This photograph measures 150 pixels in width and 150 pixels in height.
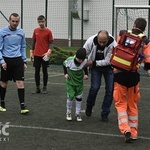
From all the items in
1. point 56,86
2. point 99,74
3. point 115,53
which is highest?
point 115,53

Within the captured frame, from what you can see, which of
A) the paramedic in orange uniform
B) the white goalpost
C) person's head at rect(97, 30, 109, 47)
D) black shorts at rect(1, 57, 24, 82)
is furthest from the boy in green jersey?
the white goalpost

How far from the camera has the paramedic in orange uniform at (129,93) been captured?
667 centimetres

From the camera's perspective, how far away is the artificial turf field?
256 inches

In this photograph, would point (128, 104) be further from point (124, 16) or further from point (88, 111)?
point (124, 16)

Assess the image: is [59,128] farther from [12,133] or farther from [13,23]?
[13,23]

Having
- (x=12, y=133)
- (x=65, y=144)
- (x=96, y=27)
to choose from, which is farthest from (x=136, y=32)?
(x=96, y=27)

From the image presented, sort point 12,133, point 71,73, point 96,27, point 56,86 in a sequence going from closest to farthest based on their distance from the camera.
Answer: point 12,133, point 71,73, point 56,86, point 96,27

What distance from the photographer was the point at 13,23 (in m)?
8.35

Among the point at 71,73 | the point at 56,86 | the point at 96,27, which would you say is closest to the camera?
the point at 71,73

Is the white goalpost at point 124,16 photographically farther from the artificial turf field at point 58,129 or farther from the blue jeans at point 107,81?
the blue jeans at point 107,81

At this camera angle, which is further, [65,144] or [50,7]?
[50,7]

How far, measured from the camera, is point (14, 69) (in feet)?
28.3

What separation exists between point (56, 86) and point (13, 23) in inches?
173

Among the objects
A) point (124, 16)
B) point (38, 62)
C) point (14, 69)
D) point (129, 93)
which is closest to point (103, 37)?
point (129, 93)
